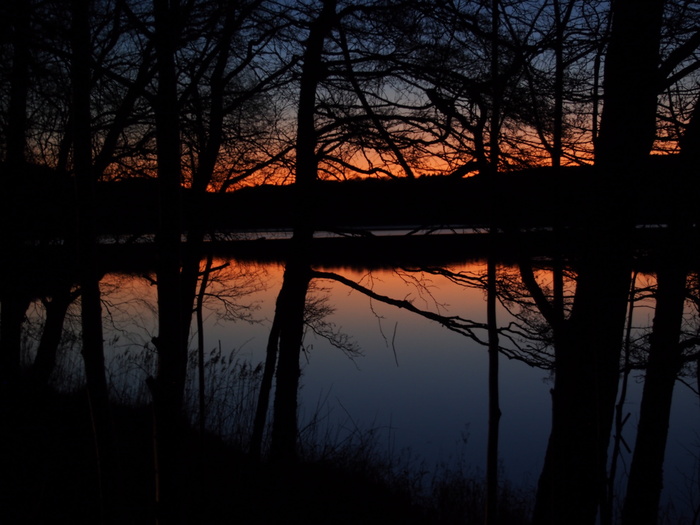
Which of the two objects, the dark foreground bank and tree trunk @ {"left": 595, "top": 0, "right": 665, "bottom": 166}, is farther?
the dark foreground bank

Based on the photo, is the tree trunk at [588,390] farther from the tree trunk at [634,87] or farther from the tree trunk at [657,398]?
the tree trunk at [657,398]

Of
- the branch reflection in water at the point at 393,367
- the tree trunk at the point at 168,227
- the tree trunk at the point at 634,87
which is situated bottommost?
the branch reflection in water at the point at 393,367

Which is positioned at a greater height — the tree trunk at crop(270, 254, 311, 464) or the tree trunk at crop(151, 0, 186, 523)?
the tree trunk at crop(151, 0, 186, 523)

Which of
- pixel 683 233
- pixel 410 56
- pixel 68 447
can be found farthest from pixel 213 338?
pixel 683 233

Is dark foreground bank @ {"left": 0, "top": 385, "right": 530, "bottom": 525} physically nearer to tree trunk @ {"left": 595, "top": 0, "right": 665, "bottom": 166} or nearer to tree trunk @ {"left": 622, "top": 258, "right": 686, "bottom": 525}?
tree trunk @ {"left": 622, "top": 258, "right": 686, "bottom": 525}

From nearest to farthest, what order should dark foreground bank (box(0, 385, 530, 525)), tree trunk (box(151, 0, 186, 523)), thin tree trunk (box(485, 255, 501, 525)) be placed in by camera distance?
thin tree trunk (box(485, 255, 501, 525)) → tree trunk (box(151, 0, 186, 523)) → dark foreground bank (box(0, 385, 530, 525))

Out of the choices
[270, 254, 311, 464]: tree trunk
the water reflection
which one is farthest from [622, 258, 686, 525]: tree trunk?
[270, 254, 311, 464]: tree trunk

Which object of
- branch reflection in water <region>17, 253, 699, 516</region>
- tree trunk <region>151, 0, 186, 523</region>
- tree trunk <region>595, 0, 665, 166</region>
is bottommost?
branch reflection in water <region>17, 253, 699, 516</region>

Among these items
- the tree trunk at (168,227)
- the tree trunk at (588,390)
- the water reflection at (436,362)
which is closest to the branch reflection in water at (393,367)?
the water reflection at (436,362)

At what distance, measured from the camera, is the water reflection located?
3686mm

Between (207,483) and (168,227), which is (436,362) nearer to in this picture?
(207,483)

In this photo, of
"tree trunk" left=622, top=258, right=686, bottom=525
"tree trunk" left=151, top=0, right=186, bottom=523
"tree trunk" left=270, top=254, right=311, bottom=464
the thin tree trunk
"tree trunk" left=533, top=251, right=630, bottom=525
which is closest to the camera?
the thin tree trunk

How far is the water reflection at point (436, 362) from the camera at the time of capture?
12.1 feet

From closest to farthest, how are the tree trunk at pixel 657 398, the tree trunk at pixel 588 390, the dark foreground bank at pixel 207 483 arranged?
the tree trunk at pixel 588 390 → the dark foreground bank at pixel 207 483 → the tree trunk at pixel 657 398
